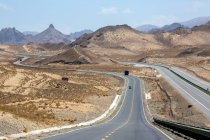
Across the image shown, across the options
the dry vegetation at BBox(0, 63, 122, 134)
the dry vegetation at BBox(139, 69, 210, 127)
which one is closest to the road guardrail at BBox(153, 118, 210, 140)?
the dry vegetation at BBox(139, 69, 210, 127)

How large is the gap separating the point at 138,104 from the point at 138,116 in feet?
58.8

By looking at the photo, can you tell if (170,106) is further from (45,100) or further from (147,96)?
(45,100)

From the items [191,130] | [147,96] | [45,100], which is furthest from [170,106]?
[191,130]

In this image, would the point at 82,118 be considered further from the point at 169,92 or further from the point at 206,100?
the point at 169,92

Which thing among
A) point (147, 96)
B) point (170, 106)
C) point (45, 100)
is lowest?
point (170, 106)

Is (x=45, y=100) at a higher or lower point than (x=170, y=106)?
higher

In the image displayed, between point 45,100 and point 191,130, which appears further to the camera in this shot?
point 45,100

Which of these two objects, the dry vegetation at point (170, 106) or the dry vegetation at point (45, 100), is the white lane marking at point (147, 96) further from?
the dry vegetation at point (45, 100)

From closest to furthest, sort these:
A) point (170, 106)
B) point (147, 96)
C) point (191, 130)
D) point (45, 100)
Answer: point (191, 130) → point (45, 100) → point (170, 106) → point (147, 96)

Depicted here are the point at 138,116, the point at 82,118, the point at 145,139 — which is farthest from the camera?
the point at 138,116

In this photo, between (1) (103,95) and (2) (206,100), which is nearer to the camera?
(2) (206,100)

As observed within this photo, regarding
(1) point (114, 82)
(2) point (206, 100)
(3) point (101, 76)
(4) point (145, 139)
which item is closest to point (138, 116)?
(2) point (206, 100)

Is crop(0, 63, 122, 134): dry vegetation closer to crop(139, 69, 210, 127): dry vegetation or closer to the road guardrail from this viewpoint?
crop(139, 69, 210, 127): dry vegetation

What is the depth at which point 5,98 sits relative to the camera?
83.6 meters
